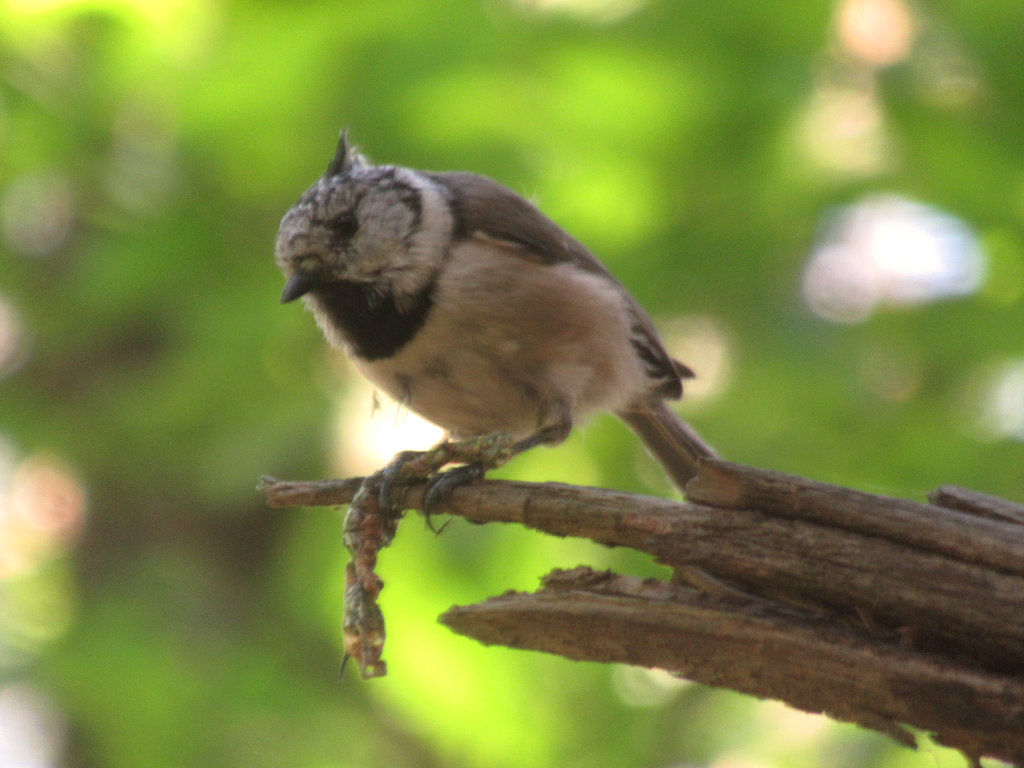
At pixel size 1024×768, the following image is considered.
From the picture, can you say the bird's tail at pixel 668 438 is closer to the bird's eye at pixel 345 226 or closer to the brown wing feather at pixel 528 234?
the brown wing feather at pixel 528 234

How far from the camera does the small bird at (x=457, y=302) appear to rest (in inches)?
100

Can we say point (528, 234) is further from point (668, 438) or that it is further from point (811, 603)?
point (811, 603)

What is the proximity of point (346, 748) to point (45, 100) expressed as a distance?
2.17m

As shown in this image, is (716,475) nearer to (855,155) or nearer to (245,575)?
(855,155)

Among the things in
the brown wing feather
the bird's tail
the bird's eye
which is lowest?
the bird's tail

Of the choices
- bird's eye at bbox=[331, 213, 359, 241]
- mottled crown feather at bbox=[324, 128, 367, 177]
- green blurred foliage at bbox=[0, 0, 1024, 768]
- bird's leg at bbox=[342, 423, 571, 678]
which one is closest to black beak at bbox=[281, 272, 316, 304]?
bird's eye at bbox=[331, 213, 359, 241]

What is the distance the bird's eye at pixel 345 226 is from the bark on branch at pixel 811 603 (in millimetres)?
1059

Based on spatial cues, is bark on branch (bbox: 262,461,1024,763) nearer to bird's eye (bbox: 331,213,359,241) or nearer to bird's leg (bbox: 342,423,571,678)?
bird's leg (bbox: 342,423,571,678)

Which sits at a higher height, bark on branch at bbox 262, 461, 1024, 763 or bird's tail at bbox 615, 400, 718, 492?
bird's tail at bbox 615, 400, 718, 492

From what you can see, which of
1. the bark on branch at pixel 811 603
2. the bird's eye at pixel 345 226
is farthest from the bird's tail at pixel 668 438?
the bark on branch at pixel 811 603

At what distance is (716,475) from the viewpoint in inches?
71.2

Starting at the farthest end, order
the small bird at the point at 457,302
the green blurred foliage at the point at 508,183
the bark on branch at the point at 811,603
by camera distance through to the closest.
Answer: the green blurred foliage at the point at 508,183
the small bird at the point at 457,302
the bark on branch at the point at 811,603

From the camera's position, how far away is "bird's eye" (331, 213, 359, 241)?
8.65 feet

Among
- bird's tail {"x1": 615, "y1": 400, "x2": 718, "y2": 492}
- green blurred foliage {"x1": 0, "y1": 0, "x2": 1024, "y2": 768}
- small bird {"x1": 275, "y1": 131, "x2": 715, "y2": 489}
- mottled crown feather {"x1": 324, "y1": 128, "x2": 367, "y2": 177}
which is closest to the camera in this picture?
small bird {"x1": 275, "y1": 131, "x2": 715, "y2": 489}
